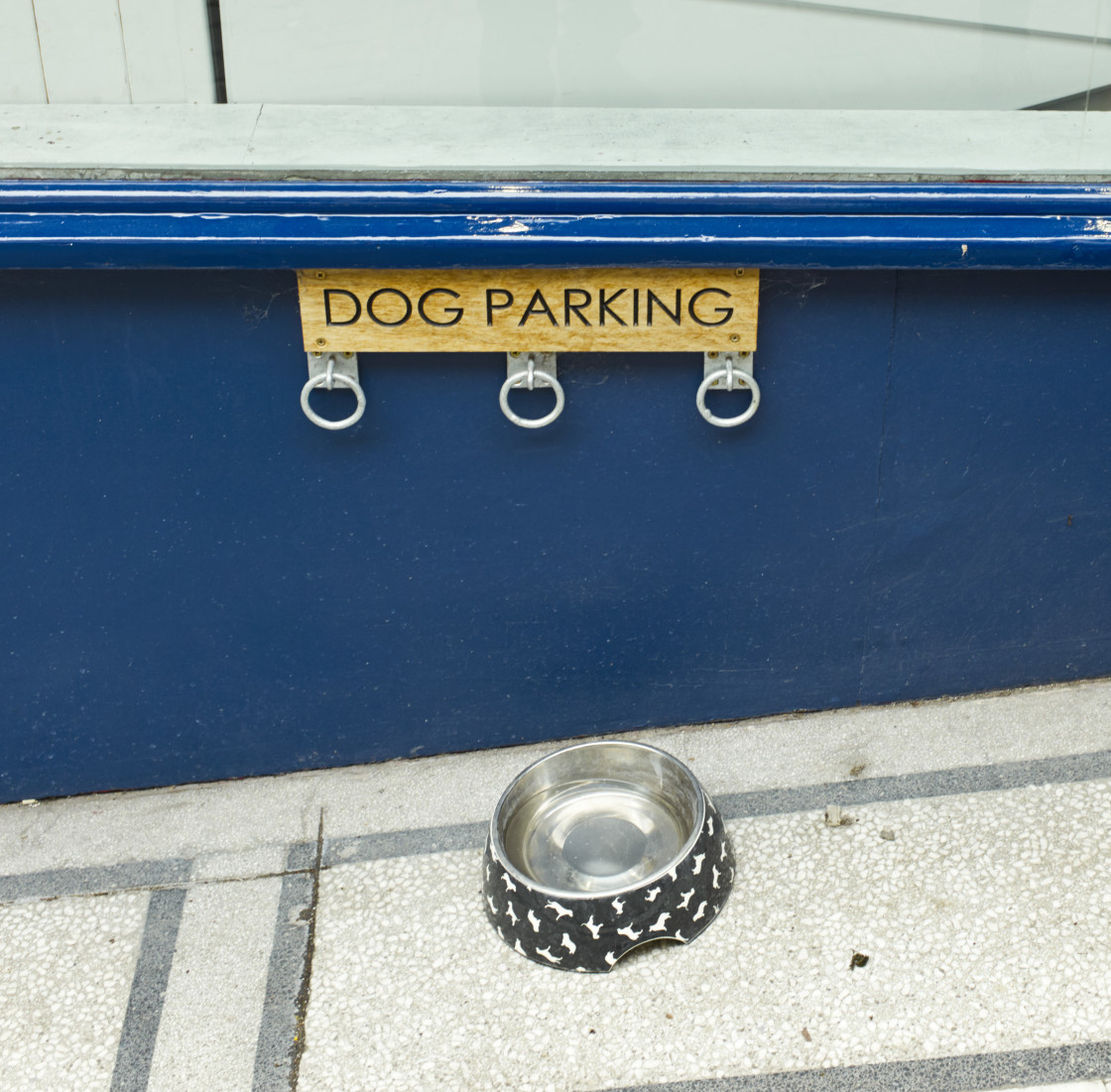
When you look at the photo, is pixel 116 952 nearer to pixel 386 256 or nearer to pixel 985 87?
pixel 386 256

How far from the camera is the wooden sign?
1689 millimetres

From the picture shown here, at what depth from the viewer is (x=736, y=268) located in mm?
1711

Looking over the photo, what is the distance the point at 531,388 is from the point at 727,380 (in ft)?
1.08

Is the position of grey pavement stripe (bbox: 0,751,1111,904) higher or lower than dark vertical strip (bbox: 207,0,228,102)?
lower

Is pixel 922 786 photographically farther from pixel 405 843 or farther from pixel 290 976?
pixel 290 976

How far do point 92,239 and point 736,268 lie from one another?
975mm

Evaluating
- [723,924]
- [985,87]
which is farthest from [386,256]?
[723,924]

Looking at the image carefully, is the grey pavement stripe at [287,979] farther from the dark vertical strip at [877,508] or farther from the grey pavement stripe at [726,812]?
the dark vertical strip at [877,508]

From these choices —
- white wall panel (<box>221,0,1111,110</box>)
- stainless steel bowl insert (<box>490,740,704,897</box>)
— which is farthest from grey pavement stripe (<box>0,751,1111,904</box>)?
white wall panel (<box>221,0,1111,110</box>)

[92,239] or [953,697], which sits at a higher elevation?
[92,239]

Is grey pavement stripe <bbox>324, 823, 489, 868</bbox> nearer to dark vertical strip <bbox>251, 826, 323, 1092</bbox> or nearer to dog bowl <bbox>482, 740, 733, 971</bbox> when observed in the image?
dark vertical strip <bbox>251, 826, 323, 1092</bbox>

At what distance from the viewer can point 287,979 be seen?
5.67ft

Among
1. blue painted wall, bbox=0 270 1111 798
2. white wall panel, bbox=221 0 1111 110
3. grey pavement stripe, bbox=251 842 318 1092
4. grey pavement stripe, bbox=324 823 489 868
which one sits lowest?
grey pavement stripe, bbox=324 823 489 868

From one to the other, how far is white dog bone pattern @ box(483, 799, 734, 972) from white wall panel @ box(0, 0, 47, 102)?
141 centimetres
